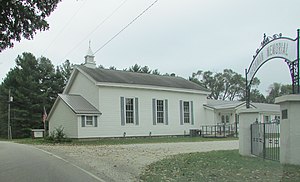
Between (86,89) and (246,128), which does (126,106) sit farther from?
(246,128)

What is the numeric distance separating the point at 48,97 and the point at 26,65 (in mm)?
6359

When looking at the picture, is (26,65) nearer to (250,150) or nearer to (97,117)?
(97,117)

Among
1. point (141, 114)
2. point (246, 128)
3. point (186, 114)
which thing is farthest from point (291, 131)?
point (186, 114)

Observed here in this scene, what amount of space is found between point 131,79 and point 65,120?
7526 mm

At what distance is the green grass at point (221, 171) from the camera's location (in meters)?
9.12

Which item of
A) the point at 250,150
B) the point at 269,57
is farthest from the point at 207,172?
the point at 269,57

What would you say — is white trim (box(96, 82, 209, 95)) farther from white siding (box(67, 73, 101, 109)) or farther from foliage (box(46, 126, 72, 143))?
foliage (box(46, 126, 72, 143))

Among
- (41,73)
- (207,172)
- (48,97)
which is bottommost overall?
(207,172)

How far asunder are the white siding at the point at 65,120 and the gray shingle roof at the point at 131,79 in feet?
12.3

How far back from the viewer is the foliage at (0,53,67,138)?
53969mm

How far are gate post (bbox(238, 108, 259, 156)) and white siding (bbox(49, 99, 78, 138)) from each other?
17932 millimetres

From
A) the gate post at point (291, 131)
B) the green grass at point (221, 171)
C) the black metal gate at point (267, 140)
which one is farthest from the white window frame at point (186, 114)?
the gate post at point (291, 131)

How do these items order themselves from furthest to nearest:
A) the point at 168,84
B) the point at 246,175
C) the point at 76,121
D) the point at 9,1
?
the point at 168,84 → the point at 76,121 → the point at 9,1 → the point at 246,175

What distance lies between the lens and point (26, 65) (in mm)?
57094
